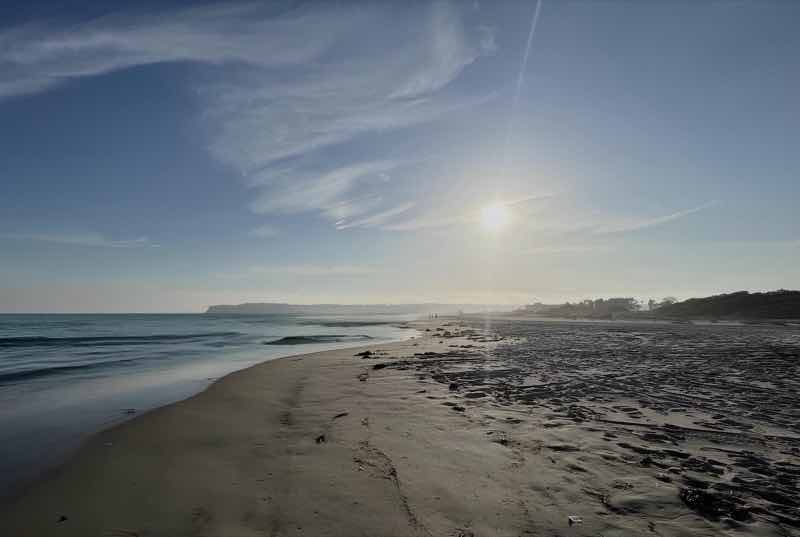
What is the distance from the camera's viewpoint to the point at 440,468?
19.2 ft

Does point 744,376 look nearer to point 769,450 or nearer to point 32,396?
point 769,450

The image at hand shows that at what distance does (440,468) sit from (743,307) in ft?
300

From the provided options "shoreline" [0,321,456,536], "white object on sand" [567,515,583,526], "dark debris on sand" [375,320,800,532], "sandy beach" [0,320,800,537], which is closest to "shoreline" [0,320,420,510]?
"shoreline" [0,321,456,536]

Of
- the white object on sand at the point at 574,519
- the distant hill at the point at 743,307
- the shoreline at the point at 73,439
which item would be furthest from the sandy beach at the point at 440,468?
the distant hill at the point at 743,307

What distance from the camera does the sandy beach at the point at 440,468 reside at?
14.4 ft

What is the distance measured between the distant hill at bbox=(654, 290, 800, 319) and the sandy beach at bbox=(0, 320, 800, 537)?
245 feet

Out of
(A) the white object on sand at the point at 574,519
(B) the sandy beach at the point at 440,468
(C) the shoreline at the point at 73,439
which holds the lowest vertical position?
(C) the shoreline at the point at 73,439

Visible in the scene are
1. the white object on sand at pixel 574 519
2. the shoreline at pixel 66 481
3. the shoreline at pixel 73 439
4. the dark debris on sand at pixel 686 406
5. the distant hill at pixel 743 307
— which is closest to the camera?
the white object on sand at pixel 574 519

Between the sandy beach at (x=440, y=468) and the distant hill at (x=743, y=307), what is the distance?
74610 millimetres

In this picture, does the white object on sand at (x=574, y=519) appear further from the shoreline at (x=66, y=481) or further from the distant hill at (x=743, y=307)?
the distant hill at (x=743, y=307)

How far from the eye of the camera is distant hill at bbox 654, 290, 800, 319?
6322cm

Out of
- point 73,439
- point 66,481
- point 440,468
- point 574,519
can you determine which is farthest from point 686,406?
point 73,439

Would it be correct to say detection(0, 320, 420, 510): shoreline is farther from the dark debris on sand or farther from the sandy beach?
the dark debris on sand

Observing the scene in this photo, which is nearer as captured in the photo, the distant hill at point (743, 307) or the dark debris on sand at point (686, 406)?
the dark debris on sand at point (686, 406)
